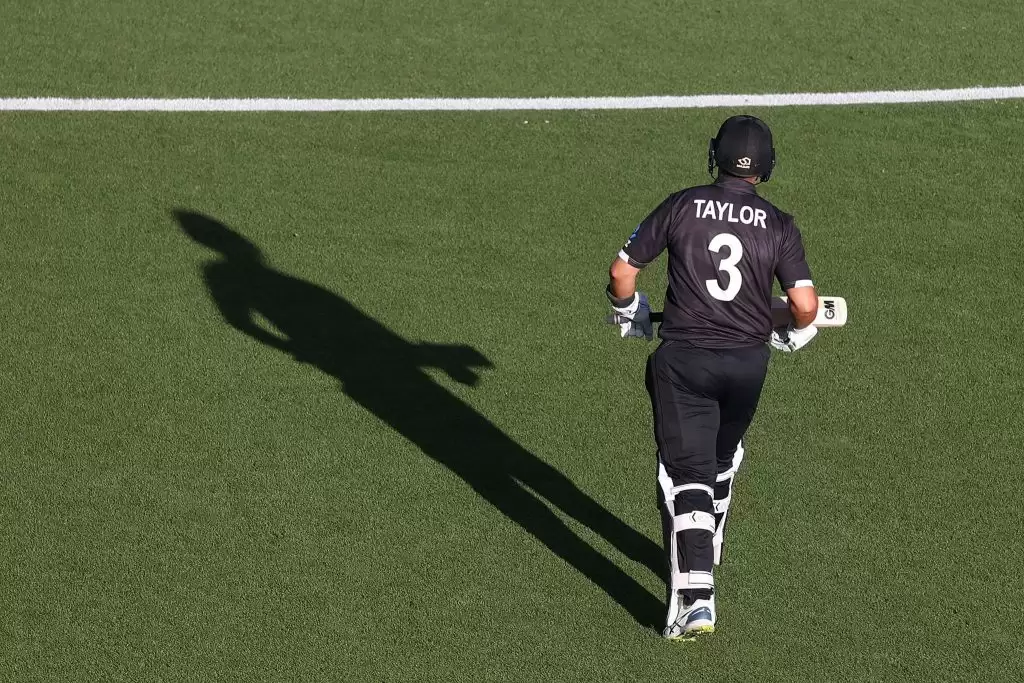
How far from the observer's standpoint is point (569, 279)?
11.1m

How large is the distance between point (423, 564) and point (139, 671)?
168cm

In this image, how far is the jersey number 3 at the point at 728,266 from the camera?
23.5ft

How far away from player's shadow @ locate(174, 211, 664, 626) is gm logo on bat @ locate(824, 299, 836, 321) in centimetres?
179

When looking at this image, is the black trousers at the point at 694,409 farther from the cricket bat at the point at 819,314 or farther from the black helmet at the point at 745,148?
the black helmet at the point at 745,148

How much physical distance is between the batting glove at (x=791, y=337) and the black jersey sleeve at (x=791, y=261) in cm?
27

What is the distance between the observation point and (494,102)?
13.8m

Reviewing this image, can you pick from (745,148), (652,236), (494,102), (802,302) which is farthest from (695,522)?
(494,102)

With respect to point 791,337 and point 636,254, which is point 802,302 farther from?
point 636,254

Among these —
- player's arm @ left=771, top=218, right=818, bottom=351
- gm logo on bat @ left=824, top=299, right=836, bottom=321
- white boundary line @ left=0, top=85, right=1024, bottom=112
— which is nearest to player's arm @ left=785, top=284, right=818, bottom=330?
player's arm @ left=771, top=218, right=818, bottom=351

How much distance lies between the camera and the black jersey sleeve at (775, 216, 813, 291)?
23.6ft

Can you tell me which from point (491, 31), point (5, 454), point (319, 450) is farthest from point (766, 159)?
point (491, 31)

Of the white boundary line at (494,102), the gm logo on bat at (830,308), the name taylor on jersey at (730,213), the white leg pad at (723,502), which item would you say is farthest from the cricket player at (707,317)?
the white boundary line at (494,102)

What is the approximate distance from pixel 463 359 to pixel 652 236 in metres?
3.22

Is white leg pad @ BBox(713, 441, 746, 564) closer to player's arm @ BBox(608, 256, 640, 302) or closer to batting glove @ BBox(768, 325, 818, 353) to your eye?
batting glove @ BBox(768, 325, 818, 353)
